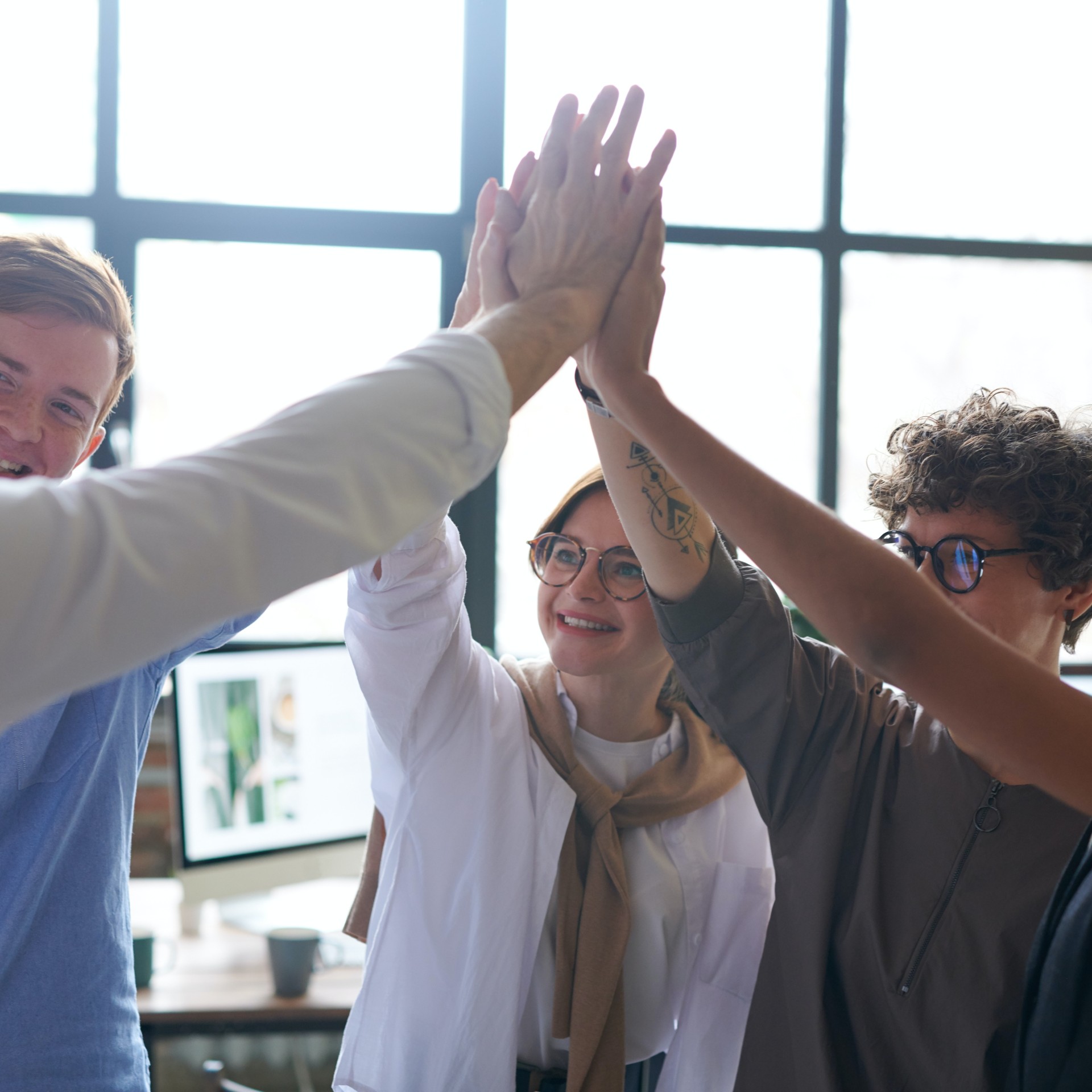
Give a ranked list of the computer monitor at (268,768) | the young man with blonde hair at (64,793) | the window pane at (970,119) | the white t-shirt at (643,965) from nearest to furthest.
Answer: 1. the young man with blonde hair at (64,793)
2. the white t-shirt at (643,965)
3. the computer monitor at (268,768)
4. the window pane at (970,119)

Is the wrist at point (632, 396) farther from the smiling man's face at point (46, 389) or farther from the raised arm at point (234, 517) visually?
the smiling man's face at point (46, 389)

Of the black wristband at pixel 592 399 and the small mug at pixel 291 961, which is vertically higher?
the black wristband at pixel 592 399

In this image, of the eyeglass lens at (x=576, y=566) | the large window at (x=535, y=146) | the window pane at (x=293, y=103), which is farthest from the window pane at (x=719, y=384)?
the eyeglass lens at (x=576, y=566)

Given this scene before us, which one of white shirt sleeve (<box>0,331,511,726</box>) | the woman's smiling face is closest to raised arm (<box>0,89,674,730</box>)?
white shirt sleeve (<box>0,331,511,726</box>)

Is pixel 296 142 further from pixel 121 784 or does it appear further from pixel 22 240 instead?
pixel 121 784

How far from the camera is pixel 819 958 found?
3.76 feet

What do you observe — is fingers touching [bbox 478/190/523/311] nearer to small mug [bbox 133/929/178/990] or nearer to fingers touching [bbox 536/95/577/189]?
fingers touching [bbox 536/95/577/189]

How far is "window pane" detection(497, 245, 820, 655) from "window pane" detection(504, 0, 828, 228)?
0.16 meters

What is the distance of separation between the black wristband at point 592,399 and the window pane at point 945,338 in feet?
7.70

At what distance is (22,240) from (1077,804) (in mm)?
1226

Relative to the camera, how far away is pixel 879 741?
4.10ft

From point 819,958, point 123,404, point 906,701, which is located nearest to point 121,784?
point 819,958

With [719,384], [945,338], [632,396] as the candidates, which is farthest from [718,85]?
[632,396]

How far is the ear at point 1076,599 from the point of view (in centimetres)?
127
